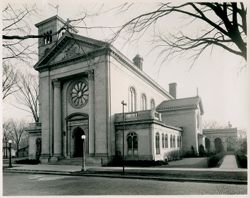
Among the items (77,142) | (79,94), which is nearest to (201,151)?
(77,142)

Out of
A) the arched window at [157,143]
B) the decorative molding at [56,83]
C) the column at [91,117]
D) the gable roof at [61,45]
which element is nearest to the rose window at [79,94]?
the decorative molding at [56,83]

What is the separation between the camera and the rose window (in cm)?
3138

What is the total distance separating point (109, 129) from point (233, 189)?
662 inches

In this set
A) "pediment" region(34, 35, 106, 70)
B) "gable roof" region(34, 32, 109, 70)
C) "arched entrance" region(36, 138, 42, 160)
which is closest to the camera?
"gable roof" region(34, 32, 109, 70)

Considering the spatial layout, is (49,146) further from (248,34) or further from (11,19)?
(248,34)

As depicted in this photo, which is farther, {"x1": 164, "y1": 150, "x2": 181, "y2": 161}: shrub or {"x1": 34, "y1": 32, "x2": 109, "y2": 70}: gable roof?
{"x1": 164, "y1": 150, "x2": 181, "y2": 161}: shrub

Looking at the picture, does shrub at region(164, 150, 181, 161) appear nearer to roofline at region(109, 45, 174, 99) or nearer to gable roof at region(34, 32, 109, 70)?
roofline at region(109, 45, 174, 99)

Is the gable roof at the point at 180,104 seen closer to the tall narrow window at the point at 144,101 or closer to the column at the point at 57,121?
the tall narrow window at the point at 144,101

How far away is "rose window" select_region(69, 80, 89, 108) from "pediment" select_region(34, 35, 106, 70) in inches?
124

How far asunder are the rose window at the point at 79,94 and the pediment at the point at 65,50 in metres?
3.14

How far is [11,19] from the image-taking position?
1013 cm

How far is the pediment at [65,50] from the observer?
28.8 m

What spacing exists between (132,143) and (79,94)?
858 centimetres

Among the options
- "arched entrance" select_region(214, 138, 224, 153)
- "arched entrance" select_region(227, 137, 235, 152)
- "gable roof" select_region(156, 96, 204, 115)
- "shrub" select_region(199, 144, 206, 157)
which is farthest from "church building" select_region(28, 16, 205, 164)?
"arched entrance" select_region(214, 138, 224, 153)
